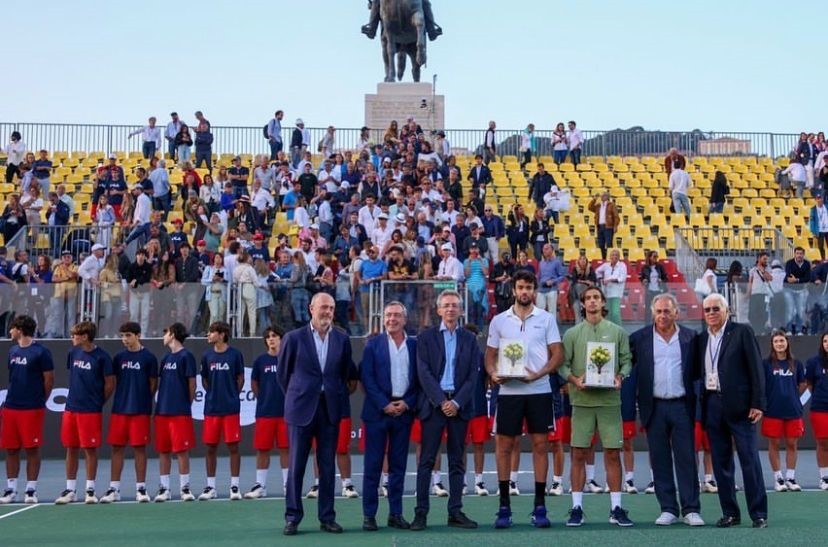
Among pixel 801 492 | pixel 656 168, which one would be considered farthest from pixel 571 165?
pixel 801 492

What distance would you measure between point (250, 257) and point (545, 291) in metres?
4.80

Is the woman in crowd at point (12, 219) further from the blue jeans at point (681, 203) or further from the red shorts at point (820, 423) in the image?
the red shorts at point (820, 423)

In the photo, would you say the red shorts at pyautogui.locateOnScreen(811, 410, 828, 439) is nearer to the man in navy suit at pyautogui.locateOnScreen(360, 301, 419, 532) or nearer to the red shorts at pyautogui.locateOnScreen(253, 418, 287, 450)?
→ the man in navy suit at pyautogui.locateOnScreen(360, 301, 419, 532)

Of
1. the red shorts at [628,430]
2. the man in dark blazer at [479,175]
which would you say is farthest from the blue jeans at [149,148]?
the red shorts at [628,430]

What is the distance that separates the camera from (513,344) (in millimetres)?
10586

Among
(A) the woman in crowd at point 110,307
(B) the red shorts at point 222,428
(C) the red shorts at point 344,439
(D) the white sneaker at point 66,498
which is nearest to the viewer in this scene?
(D) the white sneaker at point 66,498

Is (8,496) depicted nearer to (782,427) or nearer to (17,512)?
(17,512)

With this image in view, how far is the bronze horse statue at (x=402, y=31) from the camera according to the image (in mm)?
32625

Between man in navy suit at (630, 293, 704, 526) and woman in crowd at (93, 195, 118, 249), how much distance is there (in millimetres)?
13782

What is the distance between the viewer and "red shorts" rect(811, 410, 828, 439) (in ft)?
46.5

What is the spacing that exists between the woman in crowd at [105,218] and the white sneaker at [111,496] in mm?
9617

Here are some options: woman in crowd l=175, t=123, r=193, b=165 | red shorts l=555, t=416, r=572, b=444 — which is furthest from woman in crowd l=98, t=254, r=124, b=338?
woman in crowd l=175, t=123, r=193, b=165

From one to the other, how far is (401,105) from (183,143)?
6.65 m

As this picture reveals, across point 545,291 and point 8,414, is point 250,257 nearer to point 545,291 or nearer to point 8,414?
point 545,291
